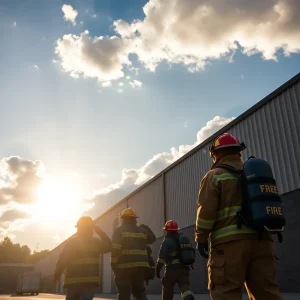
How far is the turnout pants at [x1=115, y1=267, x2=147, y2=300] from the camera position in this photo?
5.21 m

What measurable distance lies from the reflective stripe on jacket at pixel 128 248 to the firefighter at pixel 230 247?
2435 millimetres

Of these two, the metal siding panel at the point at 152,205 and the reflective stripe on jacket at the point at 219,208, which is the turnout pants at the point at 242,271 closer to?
the reflective stripe on jacket at the point at 219,208

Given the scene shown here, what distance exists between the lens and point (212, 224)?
303 centimetres

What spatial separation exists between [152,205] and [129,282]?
16569 millimetres

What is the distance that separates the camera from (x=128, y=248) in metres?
5.41

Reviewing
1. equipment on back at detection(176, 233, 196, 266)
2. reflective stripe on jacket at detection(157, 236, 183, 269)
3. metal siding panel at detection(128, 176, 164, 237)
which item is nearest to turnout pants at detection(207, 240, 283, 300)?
equipment on back at detection(176, 233, 196, 266)

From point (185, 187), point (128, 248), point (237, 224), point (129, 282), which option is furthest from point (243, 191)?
point (185, 187)

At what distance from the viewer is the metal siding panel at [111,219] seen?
90.8 feet

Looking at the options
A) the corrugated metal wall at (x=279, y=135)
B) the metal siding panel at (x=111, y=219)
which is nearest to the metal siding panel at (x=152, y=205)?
the metal siding panel at (x=111, y=219)

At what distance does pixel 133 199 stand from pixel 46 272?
121 ft

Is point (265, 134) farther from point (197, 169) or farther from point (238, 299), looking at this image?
point (238, 299)

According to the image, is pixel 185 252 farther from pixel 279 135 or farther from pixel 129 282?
pixel 279 135

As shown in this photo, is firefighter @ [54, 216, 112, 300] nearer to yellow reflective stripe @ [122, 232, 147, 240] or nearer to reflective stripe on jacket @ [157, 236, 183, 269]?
yellow reflective stripe @ [122, 232, 147, 240]

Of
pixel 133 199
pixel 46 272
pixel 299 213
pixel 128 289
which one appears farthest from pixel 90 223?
pixel 46 272
